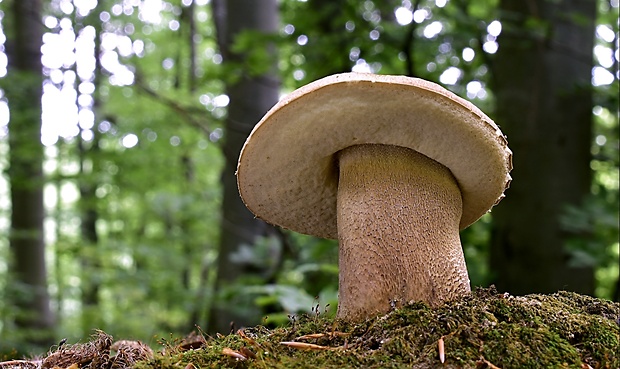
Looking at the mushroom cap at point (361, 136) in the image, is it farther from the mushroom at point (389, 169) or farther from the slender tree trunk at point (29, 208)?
the slender tree trunk at point (29, 208)

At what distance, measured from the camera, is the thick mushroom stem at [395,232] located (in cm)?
136

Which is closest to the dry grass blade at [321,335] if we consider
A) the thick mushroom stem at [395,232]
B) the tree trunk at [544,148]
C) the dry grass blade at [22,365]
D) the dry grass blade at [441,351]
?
the thick mushroom stem at [395,232]

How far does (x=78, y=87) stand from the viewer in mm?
10047

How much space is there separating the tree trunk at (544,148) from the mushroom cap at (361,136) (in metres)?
2.31

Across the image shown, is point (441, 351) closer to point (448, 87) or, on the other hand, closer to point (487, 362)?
point (487, 362)

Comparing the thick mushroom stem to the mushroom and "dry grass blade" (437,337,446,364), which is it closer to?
the mushroom

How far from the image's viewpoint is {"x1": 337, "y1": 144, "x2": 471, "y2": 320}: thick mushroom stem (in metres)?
1.36

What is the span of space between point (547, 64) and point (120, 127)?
4645 mm

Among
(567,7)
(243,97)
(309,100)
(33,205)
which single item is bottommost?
(33,205)

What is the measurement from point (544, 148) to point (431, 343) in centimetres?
306

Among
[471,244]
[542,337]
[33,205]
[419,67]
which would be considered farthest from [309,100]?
[33,205]

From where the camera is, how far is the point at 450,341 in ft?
3.61

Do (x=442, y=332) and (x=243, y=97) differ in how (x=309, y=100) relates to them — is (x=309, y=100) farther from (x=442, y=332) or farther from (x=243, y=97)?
(x=243, y=97)

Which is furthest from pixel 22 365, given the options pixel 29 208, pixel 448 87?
pixel 29 208
